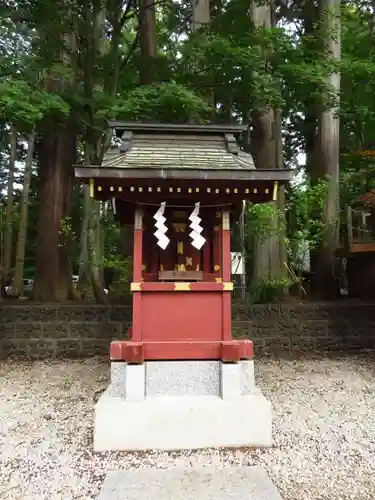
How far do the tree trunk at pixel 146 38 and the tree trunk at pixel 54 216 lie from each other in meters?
2.00

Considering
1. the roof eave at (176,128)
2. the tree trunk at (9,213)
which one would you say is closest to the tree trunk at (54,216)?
the tree trunk at (9,213)

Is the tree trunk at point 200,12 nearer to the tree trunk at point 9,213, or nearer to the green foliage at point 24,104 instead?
the green foliage at point 24,104

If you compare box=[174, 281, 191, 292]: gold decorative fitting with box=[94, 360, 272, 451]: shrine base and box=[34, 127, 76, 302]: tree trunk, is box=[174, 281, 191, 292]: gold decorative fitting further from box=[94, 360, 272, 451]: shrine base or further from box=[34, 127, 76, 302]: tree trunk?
box=[34, 127, 76, 302]: tree trunk

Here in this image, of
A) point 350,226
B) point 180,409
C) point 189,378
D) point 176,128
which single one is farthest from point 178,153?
point 350,226

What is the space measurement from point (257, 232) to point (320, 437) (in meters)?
4.20

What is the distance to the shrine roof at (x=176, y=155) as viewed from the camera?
3.96 m

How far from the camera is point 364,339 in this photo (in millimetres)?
7660

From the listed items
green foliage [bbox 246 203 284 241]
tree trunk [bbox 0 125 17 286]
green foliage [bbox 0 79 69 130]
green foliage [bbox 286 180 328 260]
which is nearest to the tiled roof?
green foliage [bbox 0 79 69 130]

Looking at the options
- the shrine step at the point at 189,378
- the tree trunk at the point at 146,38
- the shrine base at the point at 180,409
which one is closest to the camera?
the shrine base at the point at 180,409

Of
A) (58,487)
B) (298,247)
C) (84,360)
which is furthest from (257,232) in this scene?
(58,487)

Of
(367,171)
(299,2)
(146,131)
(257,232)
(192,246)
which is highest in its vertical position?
(299,2)

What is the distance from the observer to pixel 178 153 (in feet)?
15.0

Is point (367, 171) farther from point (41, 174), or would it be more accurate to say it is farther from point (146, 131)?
point (41, 174)

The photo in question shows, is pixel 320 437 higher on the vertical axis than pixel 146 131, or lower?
lower
